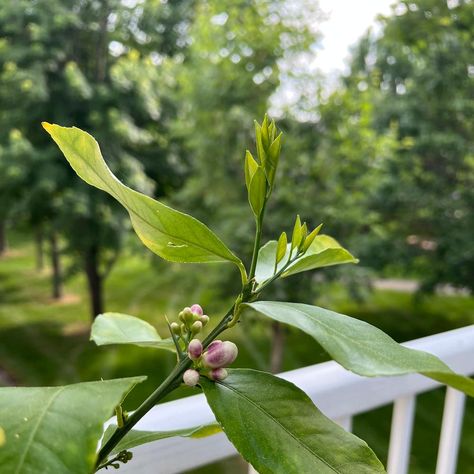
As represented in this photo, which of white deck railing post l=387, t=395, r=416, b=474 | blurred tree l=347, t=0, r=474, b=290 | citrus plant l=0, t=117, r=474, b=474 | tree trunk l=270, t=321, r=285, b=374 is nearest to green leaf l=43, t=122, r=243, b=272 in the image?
citrus plant l=0, t=117, r=474, b=474

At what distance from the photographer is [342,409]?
0.41 metres

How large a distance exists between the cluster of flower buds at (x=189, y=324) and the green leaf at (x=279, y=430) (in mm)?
24

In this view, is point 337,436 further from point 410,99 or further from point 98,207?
point 410,99

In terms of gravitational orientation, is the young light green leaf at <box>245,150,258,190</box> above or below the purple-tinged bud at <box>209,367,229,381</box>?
above

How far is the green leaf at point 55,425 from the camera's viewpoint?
0.51ft

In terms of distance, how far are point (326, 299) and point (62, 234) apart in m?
2.07

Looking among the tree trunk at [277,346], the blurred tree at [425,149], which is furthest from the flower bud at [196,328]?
the tree trunk at [277,346]

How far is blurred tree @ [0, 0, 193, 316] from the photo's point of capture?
150 inches

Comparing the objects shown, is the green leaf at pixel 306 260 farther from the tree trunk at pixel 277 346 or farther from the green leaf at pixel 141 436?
the tree trunk at pixel 277 346

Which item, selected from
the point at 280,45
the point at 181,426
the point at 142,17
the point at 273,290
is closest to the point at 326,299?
the point at 273,290

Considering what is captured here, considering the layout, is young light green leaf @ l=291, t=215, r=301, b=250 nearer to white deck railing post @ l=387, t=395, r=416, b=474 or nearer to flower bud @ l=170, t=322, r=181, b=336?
flower bud @ l=170, t=322, r=181, b=336

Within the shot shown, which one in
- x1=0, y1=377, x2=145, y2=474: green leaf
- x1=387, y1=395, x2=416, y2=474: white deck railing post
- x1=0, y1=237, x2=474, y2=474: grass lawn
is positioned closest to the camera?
x1=0, y1=377, x2=145, y2=474: green leaf

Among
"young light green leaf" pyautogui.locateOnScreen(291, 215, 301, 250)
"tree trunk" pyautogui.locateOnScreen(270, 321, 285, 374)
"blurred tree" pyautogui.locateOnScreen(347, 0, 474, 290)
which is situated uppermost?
"young light green leaf" pyautogui.locateOnScreen(291, 215, 301, 250)

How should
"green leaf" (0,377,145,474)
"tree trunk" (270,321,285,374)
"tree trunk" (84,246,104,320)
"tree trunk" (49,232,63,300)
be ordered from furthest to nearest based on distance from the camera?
"tree trunk" (49,232,63,300) → "tree trunk" (84,246,104,320) → "tree trunk" (270,321,285,374) → "green leaf" (0,377,145,474)
